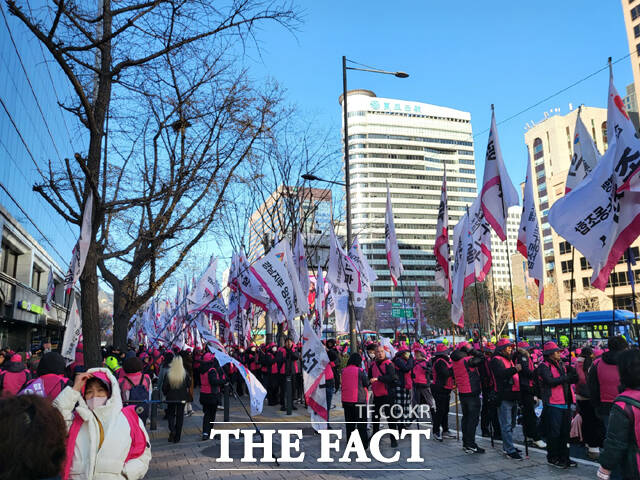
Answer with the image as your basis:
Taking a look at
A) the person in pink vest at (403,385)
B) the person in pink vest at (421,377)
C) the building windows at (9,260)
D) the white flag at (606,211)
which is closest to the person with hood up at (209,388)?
the person in pink vest at (403,385)

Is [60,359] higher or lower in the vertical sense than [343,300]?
lower

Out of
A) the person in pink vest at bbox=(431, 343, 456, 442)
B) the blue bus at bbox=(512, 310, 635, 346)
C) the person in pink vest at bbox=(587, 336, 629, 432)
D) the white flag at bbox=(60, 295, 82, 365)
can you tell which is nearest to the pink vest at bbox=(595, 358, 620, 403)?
the person in pink vest at bbox=(587, 336, 629, 432)

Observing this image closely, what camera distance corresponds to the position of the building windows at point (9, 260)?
2747 centimetres

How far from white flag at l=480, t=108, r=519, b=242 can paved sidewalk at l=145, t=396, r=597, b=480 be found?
432 centimetres

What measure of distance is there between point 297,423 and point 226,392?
2225 millimetres

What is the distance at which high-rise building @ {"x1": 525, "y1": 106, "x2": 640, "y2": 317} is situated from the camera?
232ft

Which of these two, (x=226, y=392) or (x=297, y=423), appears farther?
(x=297, y=423)

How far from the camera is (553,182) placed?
7294 centimetres

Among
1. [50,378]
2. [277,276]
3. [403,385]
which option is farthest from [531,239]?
[50,378]

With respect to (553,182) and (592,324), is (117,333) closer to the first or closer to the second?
(592,324)

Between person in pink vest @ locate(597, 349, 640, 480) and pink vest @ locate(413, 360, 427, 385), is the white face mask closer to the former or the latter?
person in pink vest @ locate(597, 349, 640, 480)

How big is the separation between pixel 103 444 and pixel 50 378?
3390mm

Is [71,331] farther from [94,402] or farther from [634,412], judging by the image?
[634,412]

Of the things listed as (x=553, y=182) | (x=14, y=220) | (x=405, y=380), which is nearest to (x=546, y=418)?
(x=405, y=380)
